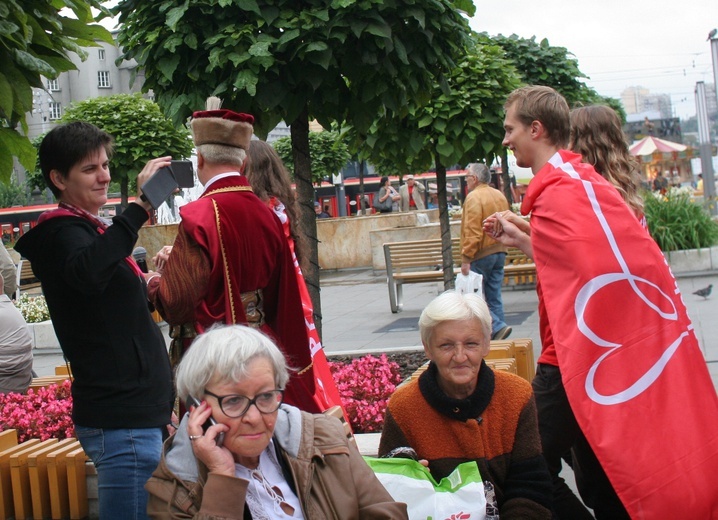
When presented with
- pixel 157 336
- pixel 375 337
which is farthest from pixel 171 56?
pixel 375 337

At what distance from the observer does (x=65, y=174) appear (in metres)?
3.46

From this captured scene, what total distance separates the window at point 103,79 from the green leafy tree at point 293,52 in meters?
81.7

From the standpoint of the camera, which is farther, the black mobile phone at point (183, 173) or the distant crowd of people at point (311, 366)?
the black mobile phone at point (183, 173)

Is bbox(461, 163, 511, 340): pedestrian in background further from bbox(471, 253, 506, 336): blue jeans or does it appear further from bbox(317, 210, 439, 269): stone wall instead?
bbox(317, 210, 439, 269): stone wall

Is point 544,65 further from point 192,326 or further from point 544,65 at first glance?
point 192,326

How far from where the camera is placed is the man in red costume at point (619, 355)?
144 inches

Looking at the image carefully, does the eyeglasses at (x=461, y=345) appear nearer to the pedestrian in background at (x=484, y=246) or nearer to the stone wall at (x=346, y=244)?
the pedestrian in background at (x=484, y=246)

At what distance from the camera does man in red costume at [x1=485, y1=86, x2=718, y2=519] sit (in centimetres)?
367

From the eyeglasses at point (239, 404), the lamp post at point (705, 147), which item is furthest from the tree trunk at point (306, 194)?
the lamp post at point (705, 147)

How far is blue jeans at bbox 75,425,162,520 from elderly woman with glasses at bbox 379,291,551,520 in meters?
0.82

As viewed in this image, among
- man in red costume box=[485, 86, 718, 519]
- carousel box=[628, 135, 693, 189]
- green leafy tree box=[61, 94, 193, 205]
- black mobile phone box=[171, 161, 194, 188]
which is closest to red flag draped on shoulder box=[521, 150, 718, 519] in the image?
man in red costume box=[485, 86, 718, 519]

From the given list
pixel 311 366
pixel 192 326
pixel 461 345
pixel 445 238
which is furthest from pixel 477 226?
pixel 461 345

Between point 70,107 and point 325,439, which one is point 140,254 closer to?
point 325,439

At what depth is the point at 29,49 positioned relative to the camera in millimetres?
3434
